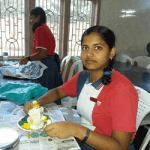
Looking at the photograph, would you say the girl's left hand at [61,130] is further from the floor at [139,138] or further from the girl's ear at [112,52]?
the floor at [139,138]

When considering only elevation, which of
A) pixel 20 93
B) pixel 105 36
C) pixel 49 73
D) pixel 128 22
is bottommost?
pixel 49 73

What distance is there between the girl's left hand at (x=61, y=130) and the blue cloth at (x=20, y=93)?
0.37m

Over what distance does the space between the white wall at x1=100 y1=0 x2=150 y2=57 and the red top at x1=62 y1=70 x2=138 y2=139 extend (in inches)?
121

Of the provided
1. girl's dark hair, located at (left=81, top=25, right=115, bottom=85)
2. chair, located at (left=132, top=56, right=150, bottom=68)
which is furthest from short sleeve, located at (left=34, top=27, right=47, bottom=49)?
chair, located at (left=132, top=56, right=150, bottom=68)

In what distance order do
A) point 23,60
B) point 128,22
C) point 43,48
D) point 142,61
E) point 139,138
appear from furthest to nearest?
point 128,22 → point 142,61 → point 43,48 → point 23,60 → point 139,138

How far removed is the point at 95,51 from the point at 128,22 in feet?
11.3

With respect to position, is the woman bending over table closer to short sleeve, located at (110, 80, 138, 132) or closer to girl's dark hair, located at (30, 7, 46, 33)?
short sleeve, located at (110, 80, 138, 132)

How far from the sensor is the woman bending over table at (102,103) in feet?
2.33

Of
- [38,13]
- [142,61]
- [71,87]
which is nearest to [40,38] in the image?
[38,13]

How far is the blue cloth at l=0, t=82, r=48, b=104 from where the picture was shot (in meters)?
1.01

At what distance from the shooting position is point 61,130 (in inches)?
A: 26.5

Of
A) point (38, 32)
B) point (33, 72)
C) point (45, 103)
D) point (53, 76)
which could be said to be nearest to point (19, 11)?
point (38, 32)

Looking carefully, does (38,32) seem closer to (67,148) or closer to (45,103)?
(45,103)

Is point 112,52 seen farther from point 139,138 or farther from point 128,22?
point 128,22
